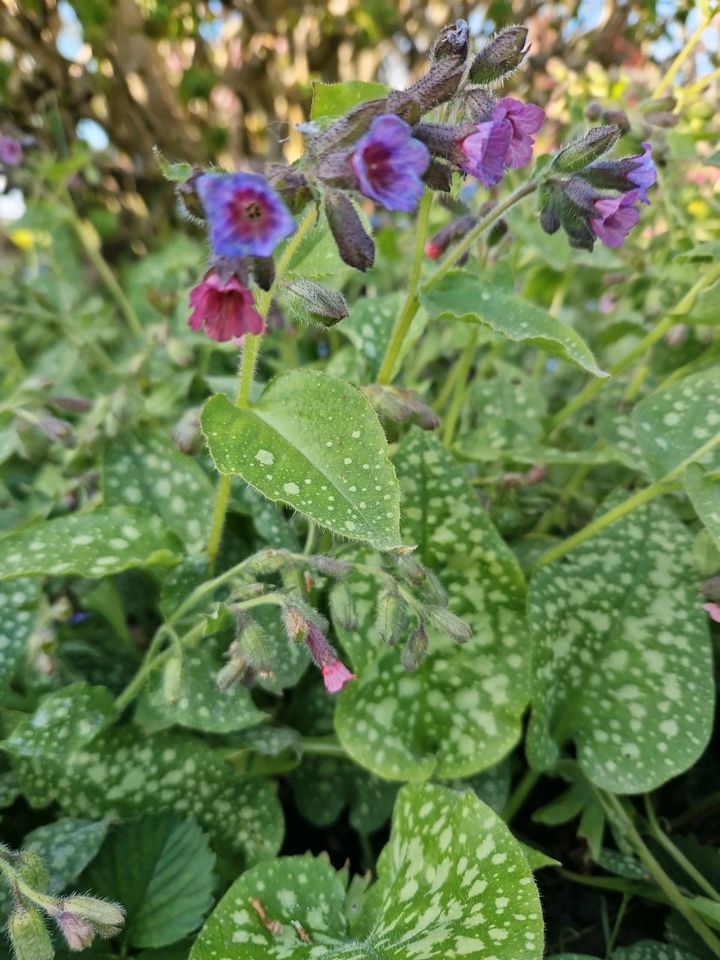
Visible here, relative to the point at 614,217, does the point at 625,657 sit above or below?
below

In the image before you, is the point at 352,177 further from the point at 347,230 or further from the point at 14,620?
the point at 14,620

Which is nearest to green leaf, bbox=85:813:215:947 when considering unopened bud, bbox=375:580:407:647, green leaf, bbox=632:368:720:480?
unopened bud, bbox=375:580:407:647

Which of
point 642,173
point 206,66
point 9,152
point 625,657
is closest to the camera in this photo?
point 642,173

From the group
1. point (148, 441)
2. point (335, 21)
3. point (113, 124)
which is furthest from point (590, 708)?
point (113, 124)

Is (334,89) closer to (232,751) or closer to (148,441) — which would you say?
(148,441)

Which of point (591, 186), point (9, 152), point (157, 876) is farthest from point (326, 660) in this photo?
point (9, 152)

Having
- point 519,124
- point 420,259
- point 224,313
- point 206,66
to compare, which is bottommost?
point 224,313
